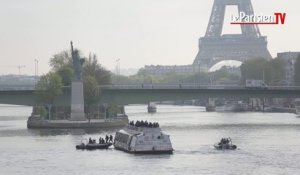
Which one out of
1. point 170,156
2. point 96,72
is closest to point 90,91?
point 96,72

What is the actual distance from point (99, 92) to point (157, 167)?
54.9 m

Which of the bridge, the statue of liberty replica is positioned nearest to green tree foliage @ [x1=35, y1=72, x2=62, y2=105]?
the bridge

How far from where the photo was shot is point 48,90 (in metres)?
119

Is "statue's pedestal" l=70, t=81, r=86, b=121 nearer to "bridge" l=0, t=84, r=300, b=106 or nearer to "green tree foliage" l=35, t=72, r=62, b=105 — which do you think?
"green tree foliage" l=35, t=72, r=62, b=105

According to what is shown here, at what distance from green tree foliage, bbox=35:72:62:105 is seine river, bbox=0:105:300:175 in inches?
559

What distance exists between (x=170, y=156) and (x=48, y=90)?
45.2 metres

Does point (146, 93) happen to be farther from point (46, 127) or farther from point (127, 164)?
point (127, 164)

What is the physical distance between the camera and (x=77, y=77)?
4321 inches

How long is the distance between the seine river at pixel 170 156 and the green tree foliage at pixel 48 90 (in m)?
14.2

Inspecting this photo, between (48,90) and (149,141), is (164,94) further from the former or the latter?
(149,141)

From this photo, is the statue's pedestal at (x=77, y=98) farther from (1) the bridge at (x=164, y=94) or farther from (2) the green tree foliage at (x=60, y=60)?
(2) the green tree foliage at (x=60, y=60)

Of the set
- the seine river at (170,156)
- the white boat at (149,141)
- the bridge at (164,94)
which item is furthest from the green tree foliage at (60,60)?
the white boat at (149,141)

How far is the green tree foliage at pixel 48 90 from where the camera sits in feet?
390

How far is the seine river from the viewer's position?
224 feet
